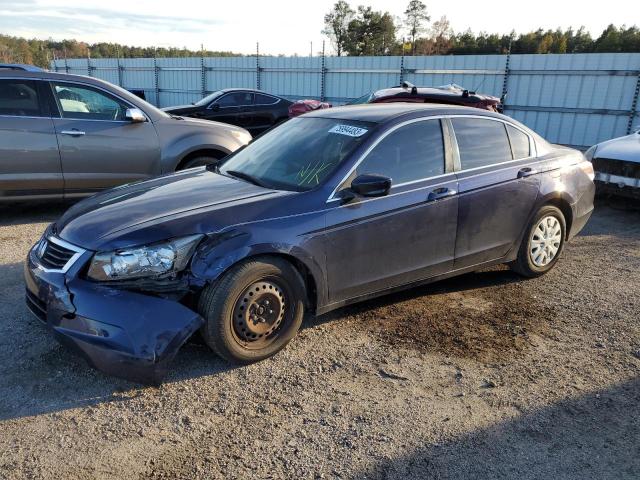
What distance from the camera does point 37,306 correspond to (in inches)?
133

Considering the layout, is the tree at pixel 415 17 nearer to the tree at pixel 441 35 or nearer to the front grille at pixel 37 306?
the tree at pixel 441 35

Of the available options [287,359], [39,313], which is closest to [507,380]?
[287,359]

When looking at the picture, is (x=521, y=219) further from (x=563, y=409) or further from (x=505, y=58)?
(x=505, y=58)

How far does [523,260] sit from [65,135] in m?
5.27

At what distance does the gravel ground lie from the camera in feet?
8.69

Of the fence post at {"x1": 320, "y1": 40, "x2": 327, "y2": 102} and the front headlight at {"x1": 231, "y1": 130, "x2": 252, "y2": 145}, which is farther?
the fence post at {"x1": 320, "y1": 40, "x2": 327, "y2": 102}

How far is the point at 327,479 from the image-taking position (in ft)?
8.28

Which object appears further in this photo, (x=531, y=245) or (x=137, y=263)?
(x=531, y=245)

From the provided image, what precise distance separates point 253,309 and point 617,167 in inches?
261

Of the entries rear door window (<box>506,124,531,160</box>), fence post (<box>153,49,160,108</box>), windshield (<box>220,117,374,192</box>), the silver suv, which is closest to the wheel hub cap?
windshield (<box>220,117,374,192</box>)

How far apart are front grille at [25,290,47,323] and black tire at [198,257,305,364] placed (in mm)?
974

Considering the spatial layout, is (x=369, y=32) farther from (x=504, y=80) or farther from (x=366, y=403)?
(x=366, y=403)

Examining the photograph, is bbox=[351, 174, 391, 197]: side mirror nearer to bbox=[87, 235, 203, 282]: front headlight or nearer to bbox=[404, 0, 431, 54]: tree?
bbox=[87, 235, 203, 282]: front headlight

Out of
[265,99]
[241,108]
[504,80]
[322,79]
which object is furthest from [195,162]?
[322,79]
